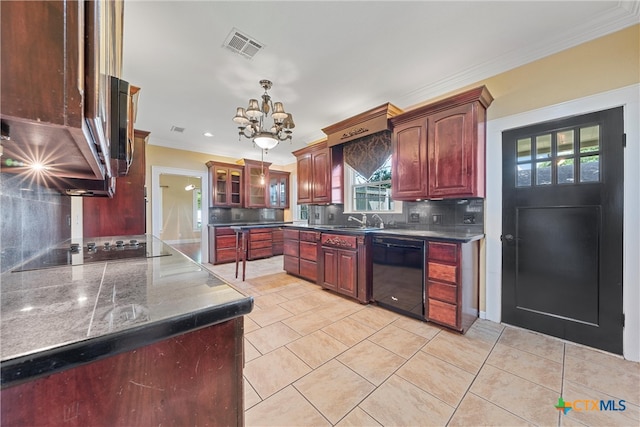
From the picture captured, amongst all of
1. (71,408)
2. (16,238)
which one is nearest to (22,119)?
(71,408)

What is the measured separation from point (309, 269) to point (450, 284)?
2059mm

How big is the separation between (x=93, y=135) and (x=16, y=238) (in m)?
1.04

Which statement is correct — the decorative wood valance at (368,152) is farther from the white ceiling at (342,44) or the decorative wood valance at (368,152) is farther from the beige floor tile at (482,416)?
the beige floor tile at (482,416)

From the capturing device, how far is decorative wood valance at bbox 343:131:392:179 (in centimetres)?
331

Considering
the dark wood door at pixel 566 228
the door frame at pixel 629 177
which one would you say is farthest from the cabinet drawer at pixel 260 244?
the door frame at pixel 629 177

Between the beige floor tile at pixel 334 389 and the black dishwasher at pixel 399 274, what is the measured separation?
1.12 meters

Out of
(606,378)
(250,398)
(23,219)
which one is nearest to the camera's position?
(23,219)

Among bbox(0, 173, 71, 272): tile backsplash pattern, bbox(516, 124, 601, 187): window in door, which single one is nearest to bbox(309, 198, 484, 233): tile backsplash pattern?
bbox(516, 124, 601, 187): window in door

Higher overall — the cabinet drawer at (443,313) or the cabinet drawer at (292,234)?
the cabinet drawer at (292,234)

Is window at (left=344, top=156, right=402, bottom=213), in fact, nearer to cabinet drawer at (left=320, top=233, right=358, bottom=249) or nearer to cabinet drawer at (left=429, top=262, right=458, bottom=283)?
cabinet drawer at (left=320, top=233, right=358, bottom=249)

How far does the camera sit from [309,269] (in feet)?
12.2

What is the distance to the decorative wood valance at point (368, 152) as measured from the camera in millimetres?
3312

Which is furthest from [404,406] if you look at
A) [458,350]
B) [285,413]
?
[458,350]

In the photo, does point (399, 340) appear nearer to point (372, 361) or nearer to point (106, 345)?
point (372, 361)
